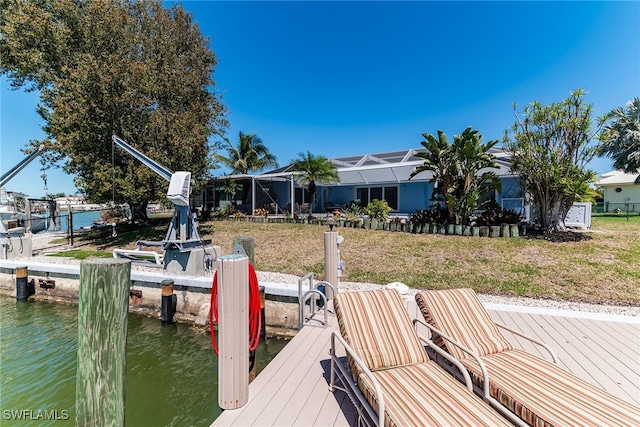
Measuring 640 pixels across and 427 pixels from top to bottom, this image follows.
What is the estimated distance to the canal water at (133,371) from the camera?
4.11m

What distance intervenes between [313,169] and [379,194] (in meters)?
5.29

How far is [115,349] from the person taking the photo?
8.61 feet

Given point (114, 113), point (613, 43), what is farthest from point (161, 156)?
point (613, 43)

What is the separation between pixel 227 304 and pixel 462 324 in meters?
2.79

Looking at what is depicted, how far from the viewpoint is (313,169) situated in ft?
54.2

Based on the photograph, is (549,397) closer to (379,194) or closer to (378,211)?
(378,211)

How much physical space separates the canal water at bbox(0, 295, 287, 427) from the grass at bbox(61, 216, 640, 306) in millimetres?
3774

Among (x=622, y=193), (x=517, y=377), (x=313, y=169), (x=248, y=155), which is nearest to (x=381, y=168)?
(x=313, y=169)

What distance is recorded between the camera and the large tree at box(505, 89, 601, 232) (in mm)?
9898

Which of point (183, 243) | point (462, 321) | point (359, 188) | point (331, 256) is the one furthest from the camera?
point (359, 188)

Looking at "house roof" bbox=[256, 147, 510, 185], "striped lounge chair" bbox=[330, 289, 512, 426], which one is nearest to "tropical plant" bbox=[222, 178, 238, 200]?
"house roof" bbox=[256, 147, 510, 185]

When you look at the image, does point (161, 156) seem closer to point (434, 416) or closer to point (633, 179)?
point (434, 416)

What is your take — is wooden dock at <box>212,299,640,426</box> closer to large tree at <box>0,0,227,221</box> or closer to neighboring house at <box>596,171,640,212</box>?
large tree at <box>0,0,227,221</box>

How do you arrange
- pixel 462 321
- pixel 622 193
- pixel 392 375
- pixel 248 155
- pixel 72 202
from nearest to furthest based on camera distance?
pixel 392 375 < pixel 462 321 < pixel 72 202 < pixel 622 193 < pixel 248 155
